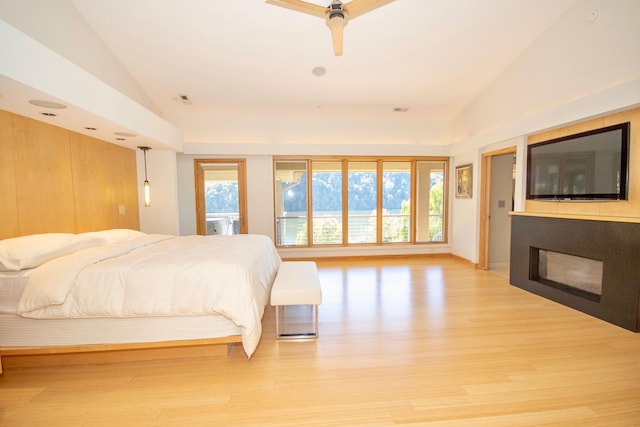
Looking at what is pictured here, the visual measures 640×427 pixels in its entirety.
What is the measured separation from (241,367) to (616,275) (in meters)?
3.81

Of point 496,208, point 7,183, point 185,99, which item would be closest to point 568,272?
point 496,208

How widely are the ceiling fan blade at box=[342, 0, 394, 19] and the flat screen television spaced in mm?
2868

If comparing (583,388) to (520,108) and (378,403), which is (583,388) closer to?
(378,403)

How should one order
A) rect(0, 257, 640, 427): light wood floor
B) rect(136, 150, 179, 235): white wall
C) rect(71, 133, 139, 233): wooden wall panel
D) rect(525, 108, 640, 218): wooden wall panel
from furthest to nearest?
rect(136, 150, 179, 235): white wall < rect(71, 133, 139, 233): wooden wall panel < rect(525, 108, 640, 218): wooden wall panel < rect(0, 257, 640, 427): light wood floor

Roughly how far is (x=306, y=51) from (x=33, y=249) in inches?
144

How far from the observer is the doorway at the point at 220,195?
5.29m

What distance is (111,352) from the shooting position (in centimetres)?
209

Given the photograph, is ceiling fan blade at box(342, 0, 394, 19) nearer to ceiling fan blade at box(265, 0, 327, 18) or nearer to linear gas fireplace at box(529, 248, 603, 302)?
ceiling fan blade at box(265, 0, 327, 18)

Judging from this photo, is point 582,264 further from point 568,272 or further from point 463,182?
point 463,182

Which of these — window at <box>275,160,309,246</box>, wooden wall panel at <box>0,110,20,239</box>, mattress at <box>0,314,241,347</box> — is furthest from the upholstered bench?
window at <box>275,160,309,246</box>

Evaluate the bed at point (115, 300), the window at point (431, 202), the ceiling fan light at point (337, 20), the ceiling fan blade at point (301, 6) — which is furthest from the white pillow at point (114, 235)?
the window at point (431, 202)

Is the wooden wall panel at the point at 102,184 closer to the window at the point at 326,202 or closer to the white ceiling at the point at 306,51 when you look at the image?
the white ceiling at the point at 306,51

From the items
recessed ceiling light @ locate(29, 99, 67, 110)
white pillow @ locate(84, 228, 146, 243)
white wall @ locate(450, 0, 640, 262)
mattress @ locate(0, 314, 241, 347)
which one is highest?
white wall @ locate(450, 0, 640, 262)

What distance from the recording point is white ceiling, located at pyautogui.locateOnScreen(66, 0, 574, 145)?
302 centimetres
